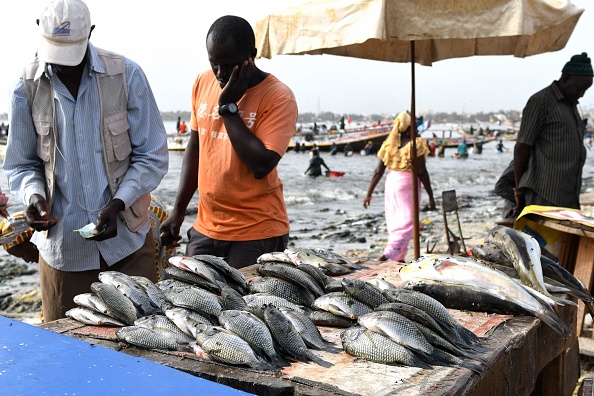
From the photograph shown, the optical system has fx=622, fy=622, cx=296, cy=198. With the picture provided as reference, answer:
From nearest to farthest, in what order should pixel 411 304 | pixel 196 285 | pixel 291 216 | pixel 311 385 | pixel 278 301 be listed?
pixel 311 385 < pixel 411 304 < pixel 278 301 < pixel 196 285 < pixel 291 216

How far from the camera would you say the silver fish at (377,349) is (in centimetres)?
227

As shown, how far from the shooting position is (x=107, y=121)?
3.74 metres

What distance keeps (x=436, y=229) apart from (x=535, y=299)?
39.6 feet

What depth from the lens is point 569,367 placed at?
12.8 ft

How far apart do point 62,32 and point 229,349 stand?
7.12 feet

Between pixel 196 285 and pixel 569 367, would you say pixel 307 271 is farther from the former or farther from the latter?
pixel 569 367

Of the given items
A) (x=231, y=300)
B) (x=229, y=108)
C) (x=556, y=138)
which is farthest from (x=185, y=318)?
(x=556, y=138)

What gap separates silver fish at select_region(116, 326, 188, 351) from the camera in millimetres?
2369

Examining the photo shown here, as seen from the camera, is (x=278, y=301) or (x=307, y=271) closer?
(x=278, y=301)

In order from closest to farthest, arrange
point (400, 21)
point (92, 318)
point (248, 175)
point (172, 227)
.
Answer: point (92, 318)
point (248, 175)
point (172, 227)
point (400, 21)

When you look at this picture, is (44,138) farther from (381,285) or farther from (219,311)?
(381,285)

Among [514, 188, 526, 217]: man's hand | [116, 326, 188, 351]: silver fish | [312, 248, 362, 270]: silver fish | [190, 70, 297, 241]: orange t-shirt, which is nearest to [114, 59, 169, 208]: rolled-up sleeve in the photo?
[190, 70, 297, 241]: orange t-shirt

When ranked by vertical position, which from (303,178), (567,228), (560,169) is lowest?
(303,178)

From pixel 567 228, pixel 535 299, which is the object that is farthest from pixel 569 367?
pixel 567 228
